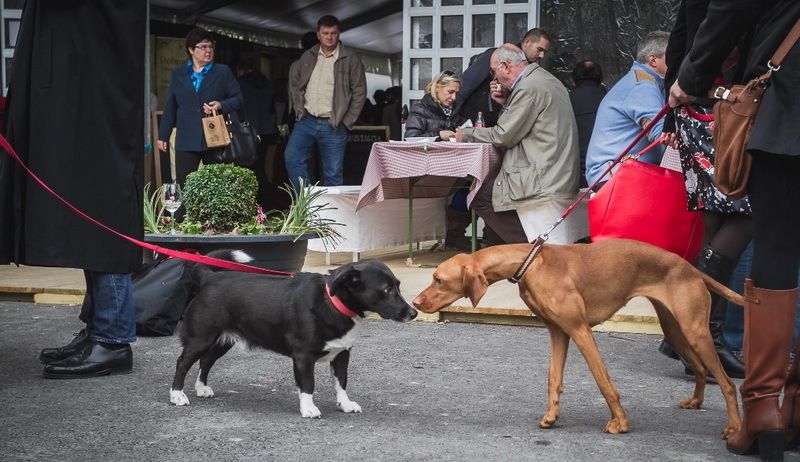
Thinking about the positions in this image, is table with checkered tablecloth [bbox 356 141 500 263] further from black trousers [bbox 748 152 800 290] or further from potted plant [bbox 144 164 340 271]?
black trousers [bbox 748 152 800 290]

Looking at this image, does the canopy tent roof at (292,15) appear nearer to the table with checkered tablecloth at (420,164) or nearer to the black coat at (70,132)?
the table with checkered tablecloth at (420,164)

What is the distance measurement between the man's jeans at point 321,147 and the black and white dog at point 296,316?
5.44m

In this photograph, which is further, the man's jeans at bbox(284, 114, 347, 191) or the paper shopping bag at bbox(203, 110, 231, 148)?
the man's jeans at bbox(284, 114, 347, 191)

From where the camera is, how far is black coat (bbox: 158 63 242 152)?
9.26 meters

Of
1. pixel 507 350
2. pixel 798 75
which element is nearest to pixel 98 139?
pixel 507 350

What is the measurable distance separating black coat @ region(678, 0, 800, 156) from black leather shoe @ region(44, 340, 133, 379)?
2.82 meters

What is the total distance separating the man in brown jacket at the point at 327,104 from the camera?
9.94 m

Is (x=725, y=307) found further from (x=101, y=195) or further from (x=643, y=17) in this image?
(x=643, y=17)

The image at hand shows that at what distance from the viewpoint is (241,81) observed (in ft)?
43.0

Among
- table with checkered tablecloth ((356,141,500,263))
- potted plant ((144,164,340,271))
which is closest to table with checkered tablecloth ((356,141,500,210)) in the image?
table with checkered tablecloth ((356,141,500,263))

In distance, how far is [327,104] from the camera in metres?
9.95

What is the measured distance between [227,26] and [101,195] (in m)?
10.5

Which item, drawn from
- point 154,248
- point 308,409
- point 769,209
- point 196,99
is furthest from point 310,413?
point 196,99

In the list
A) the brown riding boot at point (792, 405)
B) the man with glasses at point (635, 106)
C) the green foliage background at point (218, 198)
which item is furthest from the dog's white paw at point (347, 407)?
the man with glasses at point (635, 106)
